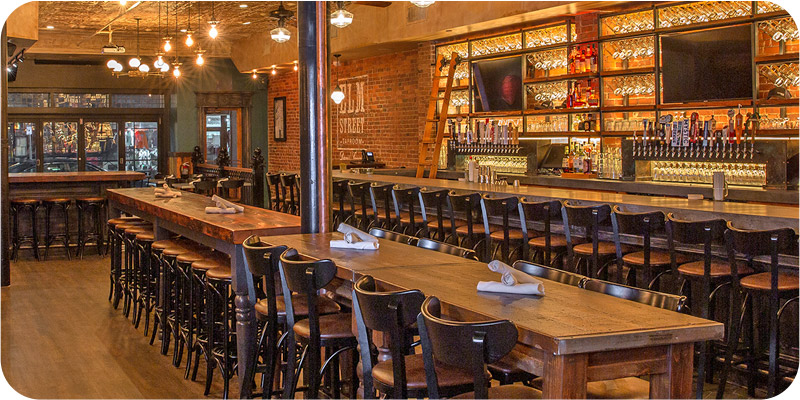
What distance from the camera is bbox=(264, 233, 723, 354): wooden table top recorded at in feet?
7.98

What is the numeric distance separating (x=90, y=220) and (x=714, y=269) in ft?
27.2

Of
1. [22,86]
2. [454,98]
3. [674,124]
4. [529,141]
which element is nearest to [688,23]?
[674,124]

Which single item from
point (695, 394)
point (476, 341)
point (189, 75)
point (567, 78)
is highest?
point (189, 75)

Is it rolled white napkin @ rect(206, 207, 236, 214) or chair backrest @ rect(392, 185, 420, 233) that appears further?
chair backrest @ rect(392, 185, 420, 233)

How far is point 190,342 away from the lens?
5254mm

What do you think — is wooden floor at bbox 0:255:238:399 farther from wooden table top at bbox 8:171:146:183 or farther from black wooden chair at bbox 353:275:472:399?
black wooden chair at bbox 353:275:472:399

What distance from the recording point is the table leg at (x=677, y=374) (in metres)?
2.59

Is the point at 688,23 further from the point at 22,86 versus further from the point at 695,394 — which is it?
the point at 22,86

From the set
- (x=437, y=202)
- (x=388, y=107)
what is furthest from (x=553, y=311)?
(x=388, y=107)

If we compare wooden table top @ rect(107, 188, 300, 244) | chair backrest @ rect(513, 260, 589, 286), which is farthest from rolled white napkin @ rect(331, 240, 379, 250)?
chair backrest @ rect(513, 260, 589, 286)

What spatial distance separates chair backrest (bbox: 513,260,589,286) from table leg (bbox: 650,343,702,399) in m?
0.70

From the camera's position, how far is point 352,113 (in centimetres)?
1447

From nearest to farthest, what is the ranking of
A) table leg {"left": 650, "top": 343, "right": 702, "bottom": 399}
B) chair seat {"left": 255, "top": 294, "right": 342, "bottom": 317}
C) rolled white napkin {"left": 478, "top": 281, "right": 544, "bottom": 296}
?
1. table leg {"left": 650, "top": 343, "right": 702, "bottom": 399}
2. rolled white napkin {"left": 478, "top": 281, "right": 544, "bottom": 296}
3. chair seat {"left": 255, "top": 294, "right": 342, "bottom": 317}

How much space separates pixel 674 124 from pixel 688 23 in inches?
46.2
